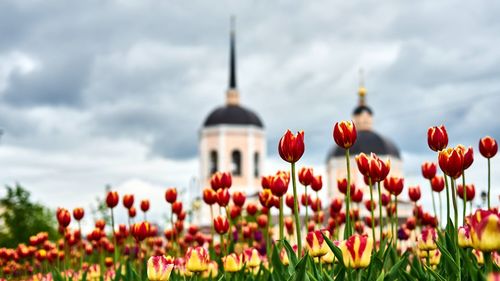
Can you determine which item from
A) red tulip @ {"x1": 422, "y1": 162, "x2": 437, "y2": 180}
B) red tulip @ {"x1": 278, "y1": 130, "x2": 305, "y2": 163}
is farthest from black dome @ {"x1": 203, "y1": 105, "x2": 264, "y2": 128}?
red tulip @ {"x1": 278, "y1": 130, "x2": 305, "y2": 163}

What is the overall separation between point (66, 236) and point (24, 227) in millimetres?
7343

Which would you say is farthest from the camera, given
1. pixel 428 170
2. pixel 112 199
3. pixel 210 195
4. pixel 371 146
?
pixel 371 146

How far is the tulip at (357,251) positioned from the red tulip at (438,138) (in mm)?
861

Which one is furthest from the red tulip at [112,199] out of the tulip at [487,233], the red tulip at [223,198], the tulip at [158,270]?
the tulip at [487,233]

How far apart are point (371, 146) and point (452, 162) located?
4637 centimetres

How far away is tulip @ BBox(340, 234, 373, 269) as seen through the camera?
2328 mm

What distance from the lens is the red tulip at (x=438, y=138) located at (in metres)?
2.99

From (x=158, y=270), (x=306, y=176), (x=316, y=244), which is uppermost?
(x=306, y=176)

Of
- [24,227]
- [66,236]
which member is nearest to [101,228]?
[66,236]

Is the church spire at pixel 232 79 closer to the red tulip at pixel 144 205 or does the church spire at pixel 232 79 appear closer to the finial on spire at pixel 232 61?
the finial on spire at pixel 232 61

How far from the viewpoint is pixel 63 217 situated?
4.41 metres

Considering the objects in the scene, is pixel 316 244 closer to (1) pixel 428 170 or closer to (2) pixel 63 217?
(1) pixel 428 170

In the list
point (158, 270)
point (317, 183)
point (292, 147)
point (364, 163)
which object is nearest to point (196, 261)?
point (158, 270)

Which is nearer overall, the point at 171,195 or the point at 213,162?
the point at 171,195
